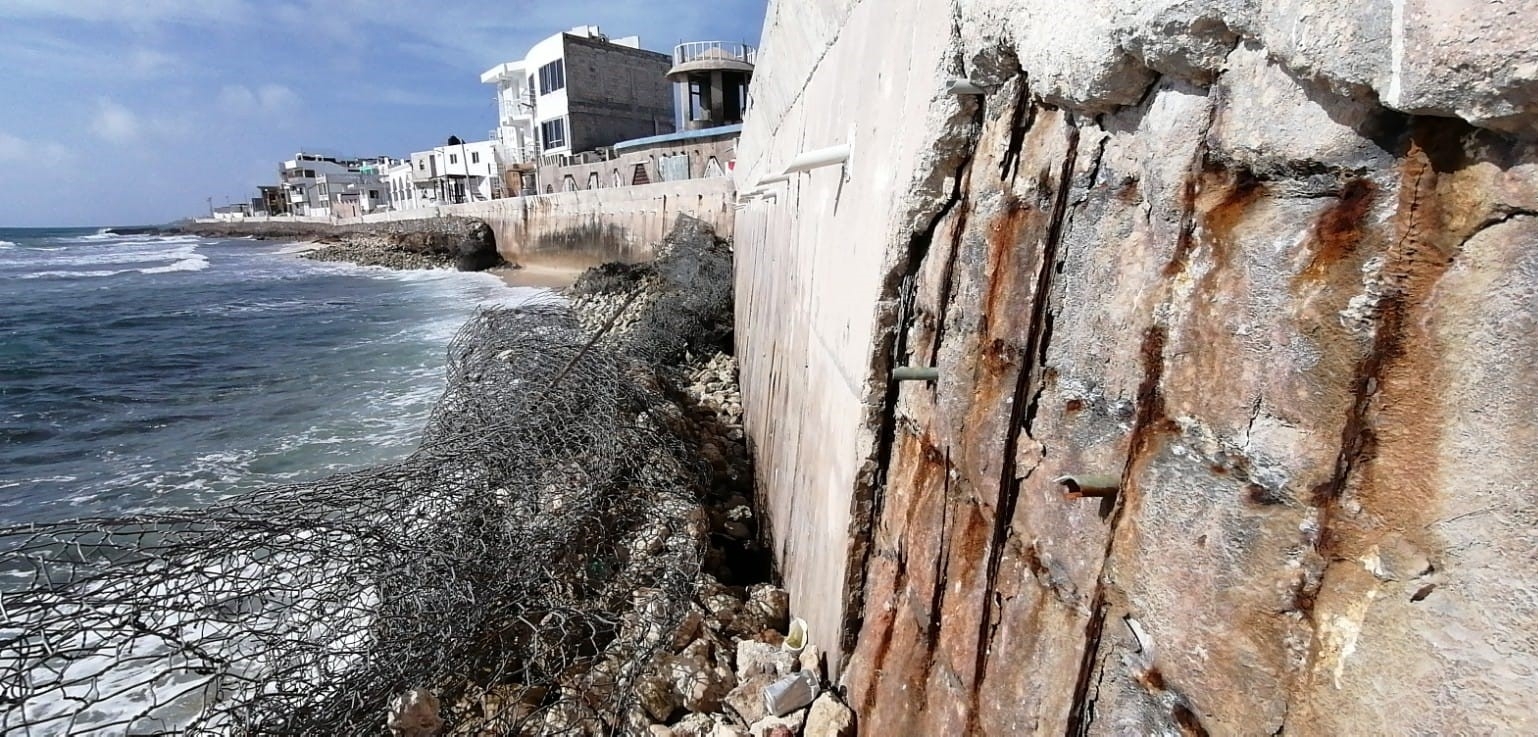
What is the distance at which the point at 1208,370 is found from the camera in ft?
3.77

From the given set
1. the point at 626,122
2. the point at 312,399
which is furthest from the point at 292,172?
the point at 312,399

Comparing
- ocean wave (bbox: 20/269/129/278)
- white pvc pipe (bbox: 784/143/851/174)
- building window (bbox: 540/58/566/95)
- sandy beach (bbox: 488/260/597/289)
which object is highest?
building window (bbox: 540/58/566/95)

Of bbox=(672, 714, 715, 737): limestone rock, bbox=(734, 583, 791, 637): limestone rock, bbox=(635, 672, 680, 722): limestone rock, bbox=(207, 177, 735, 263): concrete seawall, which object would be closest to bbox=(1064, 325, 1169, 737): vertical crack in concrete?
bbox=(672, 714, 715, 737): limestone rock

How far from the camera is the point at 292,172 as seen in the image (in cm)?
7919

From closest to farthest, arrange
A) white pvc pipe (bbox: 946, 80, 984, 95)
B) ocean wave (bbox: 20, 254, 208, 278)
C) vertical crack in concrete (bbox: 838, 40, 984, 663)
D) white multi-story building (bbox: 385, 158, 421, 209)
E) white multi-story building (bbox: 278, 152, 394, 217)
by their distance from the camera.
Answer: white pvc pipe (bbox: 946, 80, 984, 95) < vertical crack in concrete (bbox: 838, 40, 984, 663) < ocean wave (bbox: 20, 254, 208, 278) < white multi-story building (bbox: 385, 158, 421, 209) < white multi-story building (bbox: 278, 152, 394, 217)

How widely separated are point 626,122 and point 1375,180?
43.6 meters

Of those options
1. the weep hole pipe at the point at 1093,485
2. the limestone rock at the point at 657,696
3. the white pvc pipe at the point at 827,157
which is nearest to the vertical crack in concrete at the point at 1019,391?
the weep hole pipe at the point at 1093,485

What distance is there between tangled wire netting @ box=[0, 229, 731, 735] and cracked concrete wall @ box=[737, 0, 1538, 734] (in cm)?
164

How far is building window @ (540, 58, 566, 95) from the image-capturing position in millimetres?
38625

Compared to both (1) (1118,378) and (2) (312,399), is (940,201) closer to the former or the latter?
(1) (1118,378)

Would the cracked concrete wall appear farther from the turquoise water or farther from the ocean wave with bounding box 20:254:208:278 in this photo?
the ocean wave with bounding box 20:254:208:278

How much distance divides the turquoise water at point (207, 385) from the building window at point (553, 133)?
50.1 feet

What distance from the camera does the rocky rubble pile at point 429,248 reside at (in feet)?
103

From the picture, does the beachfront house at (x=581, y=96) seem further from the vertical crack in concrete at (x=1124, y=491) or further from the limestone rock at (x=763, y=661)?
the vertical crack in concrete at (x=1124, y=491)
